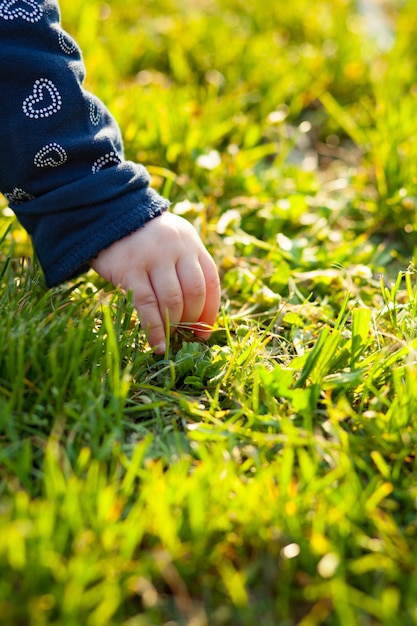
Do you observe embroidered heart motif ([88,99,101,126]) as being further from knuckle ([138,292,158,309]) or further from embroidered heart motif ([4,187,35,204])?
knuckle ([138,292,158,309])

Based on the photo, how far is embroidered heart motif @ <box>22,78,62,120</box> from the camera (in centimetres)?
147

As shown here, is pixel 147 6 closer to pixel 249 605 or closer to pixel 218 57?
pixel 218 57

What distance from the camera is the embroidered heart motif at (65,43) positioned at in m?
1.53

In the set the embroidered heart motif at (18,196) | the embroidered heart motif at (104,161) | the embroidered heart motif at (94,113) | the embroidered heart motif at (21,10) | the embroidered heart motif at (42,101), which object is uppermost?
the embroidered heart motif at (21,10)

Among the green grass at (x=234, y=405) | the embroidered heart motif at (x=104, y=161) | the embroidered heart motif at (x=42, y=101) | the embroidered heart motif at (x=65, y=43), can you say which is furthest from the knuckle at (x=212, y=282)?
the embroidered heart motif at (x=65, y=43)

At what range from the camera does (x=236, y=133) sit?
7.66ft

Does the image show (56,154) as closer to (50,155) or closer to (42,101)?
(50,155)

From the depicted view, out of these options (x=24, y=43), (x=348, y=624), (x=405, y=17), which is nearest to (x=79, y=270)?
(x=24, y=43)

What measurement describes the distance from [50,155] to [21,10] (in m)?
0.31

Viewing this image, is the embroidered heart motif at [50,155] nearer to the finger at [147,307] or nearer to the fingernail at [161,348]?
the finger at [147,307]

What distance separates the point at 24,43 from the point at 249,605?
119cm

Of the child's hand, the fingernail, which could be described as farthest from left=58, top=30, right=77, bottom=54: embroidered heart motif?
the fingernail

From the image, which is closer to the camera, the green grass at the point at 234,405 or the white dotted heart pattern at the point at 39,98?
the green grass at the point at 234,405

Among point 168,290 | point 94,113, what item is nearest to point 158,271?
point 168,290
